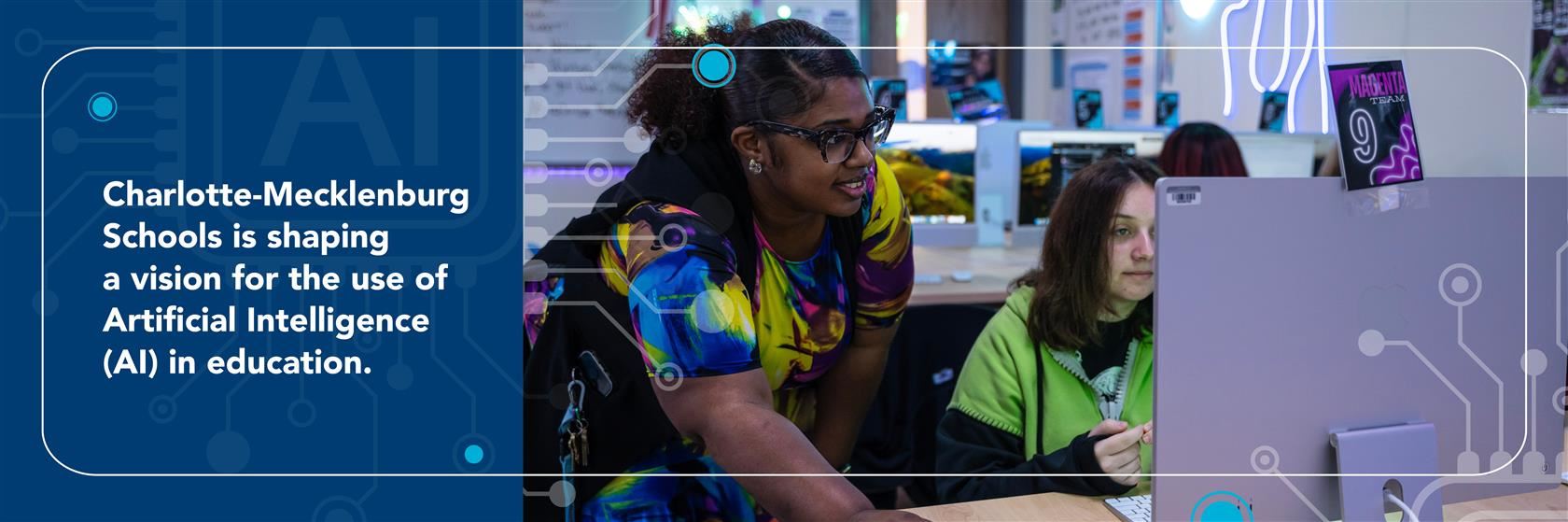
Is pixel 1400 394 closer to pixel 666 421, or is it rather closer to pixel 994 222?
pixel 666 421

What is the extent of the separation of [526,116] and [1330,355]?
80 cm

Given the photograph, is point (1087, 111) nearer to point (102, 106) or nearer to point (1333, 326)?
point (1333, 326)

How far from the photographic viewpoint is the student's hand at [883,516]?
0.98 meters

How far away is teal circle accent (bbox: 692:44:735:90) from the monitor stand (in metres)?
0.67

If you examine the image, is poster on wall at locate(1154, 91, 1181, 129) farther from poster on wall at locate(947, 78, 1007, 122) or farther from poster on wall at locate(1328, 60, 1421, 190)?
poster on wall at locate(1328, 60, 1421, 190)

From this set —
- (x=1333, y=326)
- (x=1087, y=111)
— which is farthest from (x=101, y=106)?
(x=1087, y=111)

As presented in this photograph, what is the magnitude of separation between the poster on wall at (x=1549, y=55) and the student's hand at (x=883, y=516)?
6.21 feet

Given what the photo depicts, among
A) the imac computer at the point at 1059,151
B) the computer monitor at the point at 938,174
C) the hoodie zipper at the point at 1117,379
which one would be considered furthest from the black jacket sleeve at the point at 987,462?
the imac computer at the point at 1059,151

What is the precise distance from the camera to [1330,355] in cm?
95

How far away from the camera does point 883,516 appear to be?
38.6 inches

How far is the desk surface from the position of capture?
1.12m

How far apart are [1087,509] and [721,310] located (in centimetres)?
45

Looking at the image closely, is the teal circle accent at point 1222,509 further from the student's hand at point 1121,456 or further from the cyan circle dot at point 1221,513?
the student's hand at point 1121,456

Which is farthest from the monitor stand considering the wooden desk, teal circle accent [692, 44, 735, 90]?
the wooden desk
